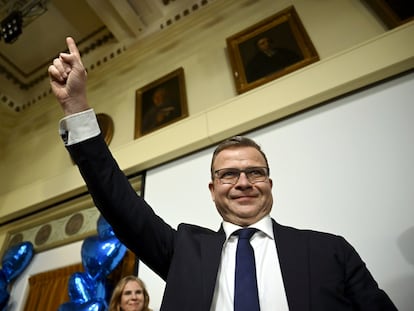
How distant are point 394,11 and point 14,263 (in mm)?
3809

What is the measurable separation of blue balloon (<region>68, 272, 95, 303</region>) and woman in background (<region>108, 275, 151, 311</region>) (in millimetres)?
200

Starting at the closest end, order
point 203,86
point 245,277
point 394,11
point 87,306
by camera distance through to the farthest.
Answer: point 245,277 → point 87,306 → point 394,11 → point 203,86

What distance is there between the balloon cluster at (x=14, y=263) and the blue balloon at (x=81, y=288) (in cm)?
105

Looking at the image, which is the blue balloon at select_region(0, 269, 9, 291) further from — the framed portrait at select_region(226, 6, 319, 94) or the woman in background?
the framed portrait at select_region(226, 6, 319, 94)

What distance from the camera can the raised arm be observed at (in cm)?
73

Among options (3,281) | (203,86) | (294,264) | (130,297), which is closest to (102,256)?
(130,297)

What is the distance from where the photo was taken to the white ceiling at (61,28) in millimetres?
3410

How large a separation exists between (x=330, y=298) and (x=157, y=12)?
149 inches

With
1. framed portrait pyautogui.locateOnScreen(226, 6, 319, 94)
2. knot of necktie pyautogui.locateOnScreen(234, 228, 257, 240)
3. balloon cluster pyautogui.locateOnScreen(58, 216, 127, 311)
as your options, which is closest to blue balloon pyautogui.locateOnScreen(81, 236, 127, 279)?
balloon cluster pyautogui.locateOnScreen(58, 216, 127, 311)

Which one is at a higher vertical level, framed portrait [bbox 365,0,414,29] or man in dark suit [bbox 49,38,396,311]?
framed portrait [bbox 365,0,414,29]

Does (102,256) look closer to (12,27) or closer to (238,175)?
(238,175)

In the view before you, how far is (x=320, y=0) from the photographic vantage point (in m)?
2.56

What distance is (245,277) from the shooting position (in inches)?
26.5

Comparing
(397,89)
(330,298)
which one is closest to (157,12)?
(397,89)
